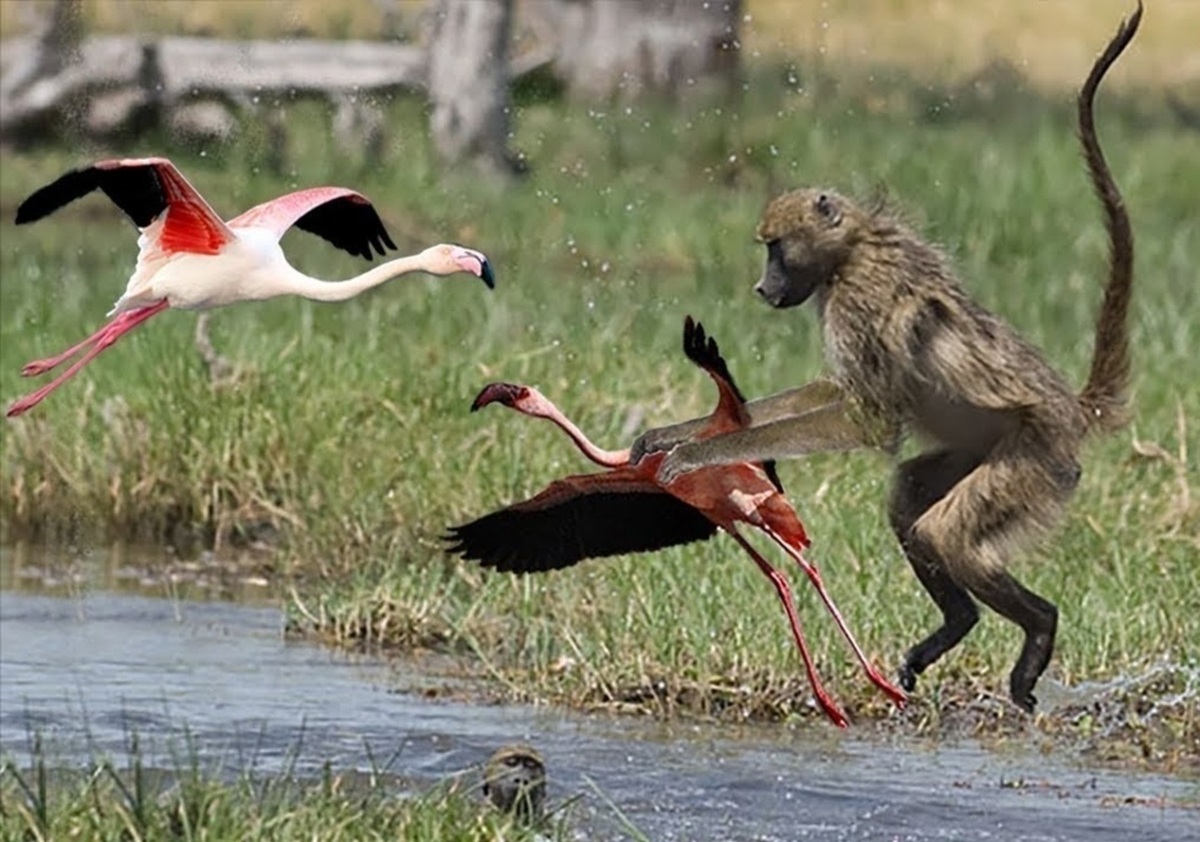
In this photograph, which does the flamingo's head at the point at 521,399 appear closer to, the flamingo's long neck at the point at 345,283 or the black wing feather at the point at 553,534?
the flamingo's long neck at the point at 345,283

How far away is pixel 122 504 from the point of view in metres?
10.2

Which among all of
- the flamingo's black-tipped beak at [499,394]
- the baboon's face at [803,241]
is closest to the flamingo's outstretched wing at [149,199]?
the flamingo's black-tipped beak at [499,394]

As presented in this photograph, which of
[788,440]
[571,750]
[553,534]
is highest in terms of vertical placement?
[788,440]

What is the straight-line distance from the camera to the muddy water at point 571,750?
7.18 metres

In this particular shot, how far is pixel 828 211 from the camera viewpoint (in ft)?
22.1

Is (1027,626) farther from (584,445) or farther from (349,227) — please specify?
(349,227)

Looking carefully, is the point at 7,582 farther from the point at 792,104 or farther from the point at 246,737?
the point at 792,104

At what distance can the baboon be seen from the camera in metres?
6.59

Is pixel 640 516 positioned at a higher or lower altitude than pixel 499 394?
lower

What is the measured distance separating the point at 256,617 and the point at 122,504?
93 centimetres

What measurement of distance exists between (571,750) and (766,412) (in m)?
1.37

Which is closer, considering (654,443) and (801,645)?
(801,645)

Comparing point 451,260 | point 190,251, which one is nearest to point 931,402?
point 451,260

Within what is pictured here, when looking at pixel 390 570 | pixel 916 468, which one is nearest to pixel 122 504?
pixel 390 570
